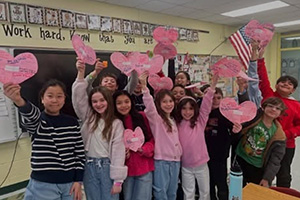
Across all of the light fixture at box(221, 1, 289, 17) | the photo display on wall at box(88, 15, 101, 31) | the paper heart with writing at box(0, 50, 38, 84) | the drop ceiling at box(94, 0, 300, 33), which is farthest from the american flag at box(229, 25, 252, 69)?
the light fixture at box(221, 1, 289, 17)

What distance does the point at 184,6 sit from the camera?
12.9ft

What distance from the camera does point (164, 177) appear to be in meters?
1.75

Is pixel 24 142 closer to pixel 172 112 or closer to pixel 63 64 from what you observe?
pixel 63 64

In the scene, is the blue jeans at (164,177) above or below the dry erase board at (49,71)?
below

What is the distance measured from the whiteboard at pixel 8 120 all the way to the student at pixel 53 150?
60.6 inches

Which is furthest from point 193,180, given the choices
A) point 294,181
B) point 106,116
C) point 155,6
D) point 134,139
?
point 155,6

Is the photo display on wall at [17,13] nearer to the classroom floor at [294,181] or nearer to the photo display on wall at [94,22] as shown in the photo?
the photo display on wall at [94,22]

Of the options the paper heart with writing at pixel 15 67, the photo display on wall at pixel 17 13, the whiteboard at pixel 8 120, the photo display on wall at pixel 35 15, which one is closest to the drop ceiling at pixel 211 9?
the photo display on wall at pixel 35 15

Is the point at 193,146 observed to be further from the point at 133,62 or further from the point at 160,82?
the point at 133,62

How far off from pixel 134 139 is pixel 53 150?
507mm

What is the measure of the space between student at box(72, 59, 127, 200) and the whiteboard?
1502 millimetres

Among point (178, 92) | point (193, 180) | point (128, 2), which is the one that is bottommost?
point (193, 180)

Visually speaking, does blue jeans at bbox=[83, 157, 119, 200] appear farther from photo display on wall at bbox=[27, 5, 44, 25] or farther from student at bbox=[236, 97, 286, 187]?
photo display on wall at bbox=[27, 5, 44, 25]

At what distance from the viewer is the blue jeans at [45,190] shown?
138cm
